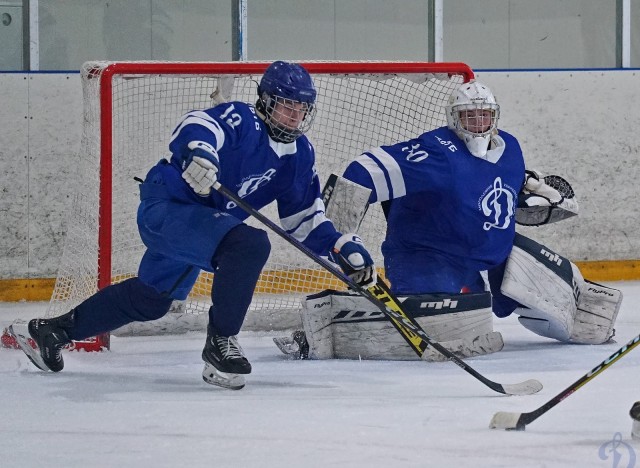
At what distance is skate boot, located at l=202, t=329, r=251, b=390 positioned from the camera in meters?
3.29

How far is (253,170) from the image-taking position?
3439 millimetres

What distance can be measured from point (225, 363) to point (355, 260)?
0.46 meters

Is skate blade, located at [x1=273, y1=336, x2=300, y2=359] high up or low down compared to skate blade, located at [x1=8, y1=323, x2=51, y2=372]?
down

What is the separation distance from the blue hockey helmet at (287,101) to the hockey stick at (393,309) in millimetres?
227

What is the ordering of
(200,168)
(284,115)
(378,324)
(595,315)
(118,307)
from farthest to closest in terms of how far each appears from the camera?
(595,315)
(378,324)
(118,307)
(284,115)
(200,168)

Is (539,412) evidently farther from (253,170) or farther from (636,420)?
(253,170)

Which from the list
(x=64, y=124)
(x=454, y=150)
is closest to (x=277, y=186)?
(x=454, y=150)

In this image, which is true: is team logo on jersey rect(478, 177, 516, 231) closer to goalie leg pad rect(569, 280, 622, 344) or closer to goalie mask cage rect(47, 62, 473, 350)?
goalie leg pad rect(569, 280, 622, 344)

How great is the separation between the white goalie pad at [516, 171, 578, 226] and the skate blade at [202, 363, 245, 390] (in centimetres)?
141

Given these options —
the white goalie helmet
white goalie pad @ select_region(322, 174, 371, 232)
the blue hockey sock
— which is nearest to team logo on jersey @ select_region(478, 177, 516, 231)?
the white goalie helmet

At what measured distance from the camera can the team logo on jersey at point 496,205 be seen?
13.4 feet

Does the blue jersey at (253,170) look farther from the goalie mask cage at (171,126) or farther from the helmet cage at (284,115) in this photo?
the goalie mask cage at (171,126)

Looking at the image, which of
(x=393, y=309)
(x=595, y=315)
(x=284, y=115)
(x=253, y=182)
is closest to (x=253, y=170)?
(x=253, y=182)

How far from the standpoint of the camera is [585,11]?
655 cm
